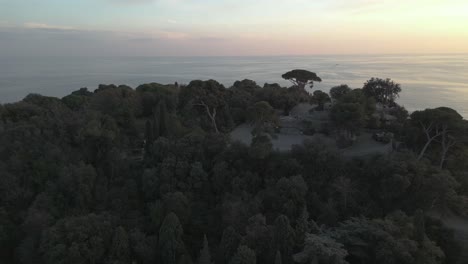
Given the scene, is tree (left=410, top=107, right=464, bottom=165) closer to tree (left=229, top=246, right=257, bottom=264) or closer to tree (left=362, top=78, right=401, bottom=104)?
tree (left=229, top=246, right=257, bottom=264)

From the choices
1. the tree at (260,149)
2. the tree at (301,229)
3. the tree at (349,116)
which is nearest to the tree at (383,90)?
the tree at (349,116)

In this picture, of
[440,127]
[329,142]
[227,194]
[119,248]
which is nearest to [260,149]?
[227,194]

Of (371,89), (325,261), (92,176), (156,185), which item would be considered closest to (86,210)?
(92,176)

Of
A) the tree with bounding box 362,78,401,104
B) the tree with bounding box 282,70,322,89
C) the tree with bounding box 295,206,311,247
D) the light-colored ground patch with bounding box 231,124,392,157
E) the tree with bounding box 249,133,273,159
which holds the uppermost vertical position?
the tree with bounding box 282,70,322,89

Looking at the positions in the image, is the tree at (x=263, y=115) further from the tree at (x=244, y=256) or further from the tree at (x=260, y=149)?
the tree at (x=244, y=256)

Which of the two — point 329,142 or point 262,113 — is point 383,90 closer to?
point 329,142

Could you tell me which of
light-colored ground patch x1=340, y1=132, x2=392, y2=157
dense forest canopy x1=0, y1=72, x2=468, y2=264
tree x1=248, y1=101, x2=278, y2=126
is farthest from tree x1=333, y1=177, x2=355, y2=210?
tree x1=248, y1=101, x2=278, y2=126
